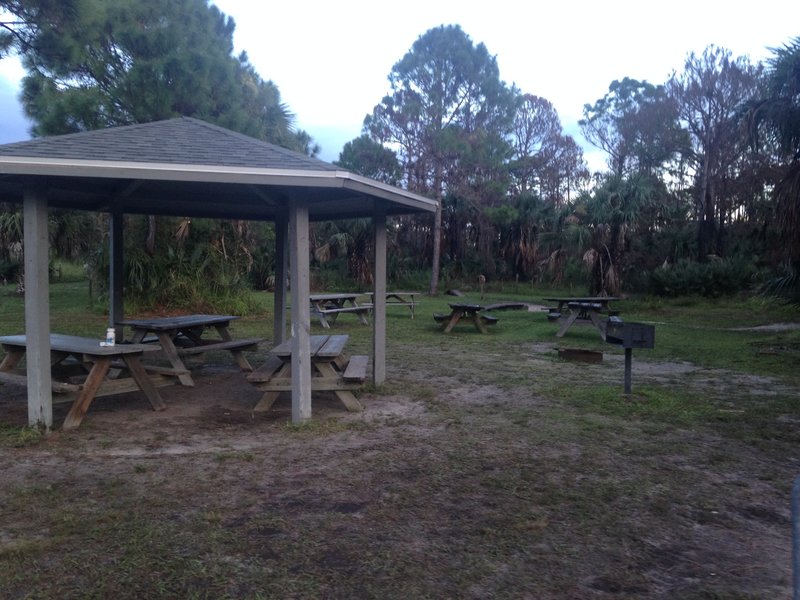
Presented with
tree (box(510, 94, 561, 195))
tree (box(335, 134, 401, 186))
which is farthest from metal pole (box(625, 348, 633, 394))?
tree (box(510, 94, 561, 195))

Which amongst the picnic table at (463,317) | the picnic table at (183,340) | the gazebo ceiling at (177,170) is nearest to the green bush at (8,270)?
the picnic table at (463,317)

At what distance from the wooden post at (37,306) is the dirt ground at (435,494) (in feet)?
1.38

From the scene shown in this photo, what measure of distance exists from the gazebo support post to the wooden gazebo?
2.70 ft

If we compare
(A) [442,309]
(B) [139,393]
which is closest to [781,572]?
(B) [139,393]

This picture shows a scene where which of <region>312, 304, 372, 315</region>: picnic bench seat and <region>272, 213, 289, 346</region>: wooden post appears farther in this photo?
<region>312, 304, 372, 315</region>: picnic bench seat

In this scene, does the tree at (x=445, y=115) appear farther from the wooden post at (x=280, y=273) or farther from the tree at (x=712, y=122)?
the wooden post at (x=280, y=273)

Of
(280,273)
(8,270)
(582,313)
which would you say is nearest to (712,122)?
(582,313)

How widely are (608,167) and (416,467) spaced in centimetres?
4133

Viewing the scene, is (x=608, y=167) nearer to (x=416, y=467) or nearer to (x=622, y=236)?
(x=622, y=236)

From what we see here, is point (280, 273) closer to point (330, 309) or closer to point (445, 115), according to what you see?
point (330, 309)

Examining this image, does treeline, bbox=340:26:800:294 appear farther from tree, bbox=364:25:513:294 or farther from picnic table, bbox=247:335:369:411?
picnic table, bbox=247:335:369:411

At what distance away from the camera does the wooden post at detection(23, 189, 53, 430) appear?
224 inches

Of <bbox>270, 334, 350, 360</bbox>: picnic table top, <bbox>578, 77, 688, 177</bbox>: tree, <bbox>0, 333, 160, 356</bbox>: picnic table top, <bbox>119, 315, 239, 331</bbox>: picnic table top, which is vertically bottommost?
<bbox>270, 334, 350, 360</bbox>: picnic table top

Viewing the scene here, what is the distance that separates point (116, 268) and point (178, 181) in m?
3.19
